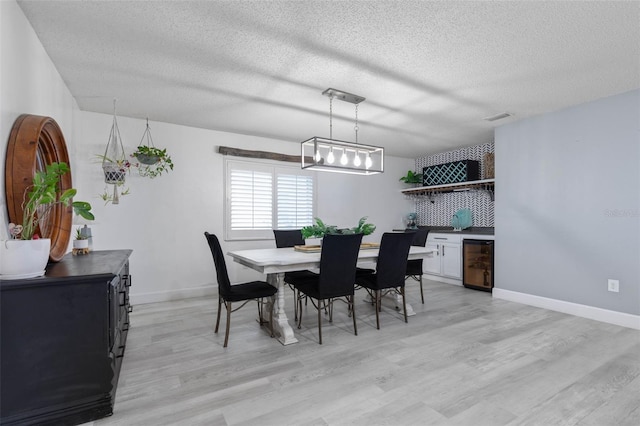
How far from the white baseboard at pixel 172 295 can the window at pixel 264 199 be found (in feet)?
2.66

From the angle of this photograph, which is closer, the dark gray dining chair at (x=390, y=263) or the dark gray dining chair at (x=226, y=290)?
the dark gray dining chair at (x=226, y=290)

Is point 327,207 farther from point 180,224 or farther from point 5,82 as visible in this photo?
point 5,82

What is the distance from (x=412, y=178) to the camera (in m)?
6.38

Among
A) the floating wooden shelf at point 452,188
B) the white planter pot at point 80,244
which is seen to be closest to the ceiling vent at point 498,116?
the floating wooden shelf at point 452,188

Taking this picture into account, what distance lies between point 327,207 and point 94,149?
3438 mm

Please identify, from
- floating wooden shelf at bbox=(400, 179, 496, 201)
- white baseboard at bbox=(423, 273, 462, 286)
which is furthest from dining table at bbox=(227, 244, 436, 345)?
floating wooden shelf at bbox=(400, 179, 496, 201)

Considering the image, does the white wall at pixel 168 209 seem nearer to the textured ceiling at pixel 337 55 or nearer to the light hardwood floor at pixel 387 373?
the textured ceiling at pixel 337 55

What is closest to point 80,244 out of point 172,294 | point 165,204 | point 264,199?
point 165,204

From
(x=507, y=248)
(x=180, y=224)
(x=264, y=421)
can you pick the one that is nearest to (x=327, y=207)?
(x=180, y=224)

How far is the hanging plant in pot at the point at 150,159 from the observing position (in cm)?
375

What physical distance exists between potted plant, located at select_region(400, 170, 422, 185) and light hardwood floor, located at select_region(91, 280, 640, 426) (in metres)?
3.43

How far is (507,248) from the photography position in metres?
4.29

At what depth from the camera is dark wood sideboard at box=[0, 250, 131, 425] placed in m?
1.51

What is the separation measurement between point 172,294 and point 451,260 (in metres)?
4.30
